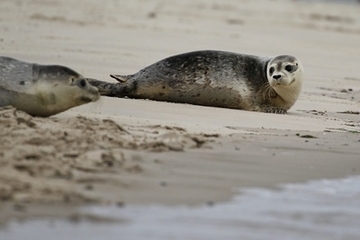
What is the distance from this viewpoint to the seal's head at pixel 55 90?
6.23 metres

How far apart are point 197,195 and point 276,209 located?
0.36 metres

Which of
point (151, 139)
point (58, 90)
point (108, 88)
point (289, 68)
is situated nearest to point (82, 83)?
point (58, 90)

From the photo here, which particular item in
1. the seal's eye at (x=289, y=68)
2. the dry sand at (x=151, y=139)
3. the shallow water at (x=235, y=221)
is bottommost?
the shallow water at (x=235, y=221)

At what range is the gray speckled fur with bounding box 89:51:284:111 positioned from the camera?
8.11 m

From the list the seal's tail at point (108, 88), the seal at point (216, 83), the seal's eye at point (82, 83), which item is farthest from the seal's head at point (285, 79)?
the seal's eye at point (82, 83)

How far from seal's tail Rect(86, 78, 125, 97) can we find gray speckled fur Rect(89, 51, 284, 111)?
0.04ft

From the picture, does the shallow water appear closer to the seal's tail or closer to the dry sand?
the dry sand

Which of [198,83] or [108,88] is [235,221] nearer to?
[108,88]

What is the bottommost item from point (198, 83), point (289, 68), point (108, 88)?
point (108, 88)

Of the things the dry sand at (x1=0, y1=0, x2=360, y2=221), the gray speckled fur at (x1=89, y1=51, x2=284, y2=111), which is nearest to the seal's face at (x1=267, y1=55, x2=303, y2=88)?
the gray speckled fur at (x1=89, y1=51, x2=284, y2=111)

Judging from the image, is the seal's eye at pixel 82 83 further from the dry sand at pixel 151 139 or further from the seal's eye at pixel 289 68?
the seal's eye at pixel 289 68

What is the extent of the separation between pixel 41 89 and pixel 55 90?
9 cm

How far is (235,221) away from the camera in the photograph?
14.1 ft

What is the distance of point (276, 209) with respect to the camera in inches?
179
